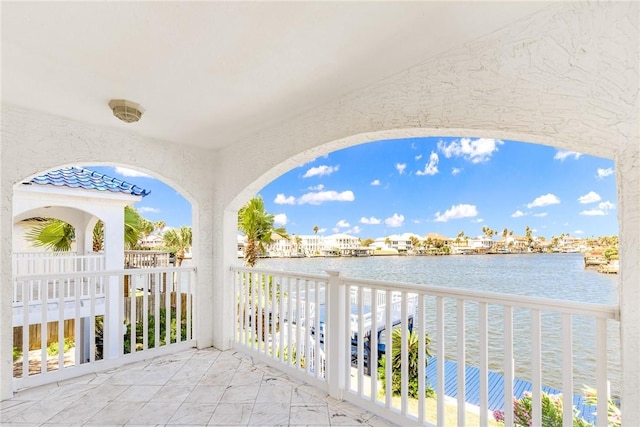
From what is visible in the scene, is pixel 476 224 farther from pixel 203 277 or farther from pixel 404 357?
pixel 404 357

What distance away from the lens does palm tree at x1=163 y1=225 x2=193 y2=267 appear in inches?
625

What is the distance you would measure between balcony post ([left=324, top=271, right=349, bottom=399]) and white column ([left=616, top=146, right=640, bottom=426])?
1.77 meters

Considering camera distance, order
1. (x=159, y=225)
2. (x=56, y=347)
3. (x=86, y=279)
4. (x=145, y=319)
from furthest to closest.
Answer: (x=159, y=225) → (x=86, y=279) → (x=56, y=347) → (x=145, y=319)

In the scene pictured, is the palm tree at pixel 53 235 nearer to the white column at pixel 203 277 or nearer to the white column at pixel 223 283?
the white column at pixel 203 277

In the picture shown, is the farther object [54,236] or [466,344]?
[54,236]

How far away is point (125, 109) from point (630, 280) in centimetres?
362

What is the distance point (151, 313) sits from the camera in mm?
7328

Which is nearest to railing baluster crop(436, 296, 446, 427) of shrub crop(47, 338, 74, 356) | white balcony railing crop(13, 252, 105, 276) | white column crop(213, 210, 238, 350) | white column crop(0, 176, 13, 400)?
white column crop(213, 210, 238, 350)

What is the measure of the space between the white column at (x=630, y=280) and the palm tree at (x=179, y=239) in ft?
53.2

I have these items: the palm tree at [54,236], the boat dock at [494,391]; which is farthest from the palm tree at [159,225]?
the boat dock at [494,391]

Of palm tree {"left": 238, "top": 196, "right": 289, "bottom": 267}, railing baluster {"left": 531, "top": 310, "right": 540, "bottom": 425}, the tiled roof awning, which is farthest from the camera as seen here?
palm tree {"left": 238, "top": 196, "right": 289, "bottom": 267}

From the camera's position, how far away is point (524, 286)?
491cm

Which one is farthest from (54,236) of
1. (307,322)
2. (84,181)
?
(307,322)

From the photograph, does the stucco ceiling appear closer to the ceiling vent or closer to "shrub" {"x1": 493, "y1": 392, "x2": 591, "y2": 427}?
the ceiling vent
